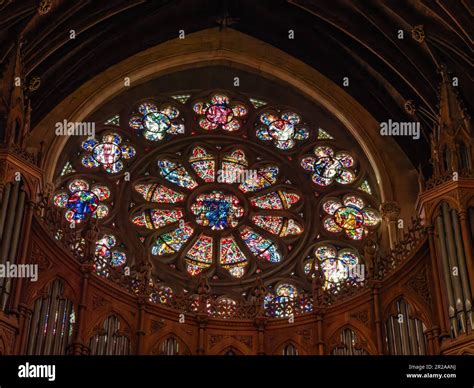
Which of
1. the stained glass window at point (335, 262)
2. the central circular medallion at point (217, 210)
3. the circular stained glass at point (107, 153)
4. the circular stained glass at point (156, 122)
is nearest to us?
the stained glass window at point (335, 262)

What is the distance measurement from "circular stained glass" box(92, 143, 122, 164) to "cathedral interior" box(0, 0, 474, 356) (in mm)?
58

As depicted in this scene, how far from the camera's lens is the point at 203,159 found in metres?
24.7

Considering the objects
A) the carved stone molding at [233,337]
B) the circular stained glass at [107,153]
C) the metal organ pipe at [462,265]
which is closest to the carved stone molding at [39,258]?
the carved stone molding at [233,337]

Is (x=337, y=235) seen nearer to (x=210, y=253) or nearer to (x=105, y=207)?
(x=210, y=253)

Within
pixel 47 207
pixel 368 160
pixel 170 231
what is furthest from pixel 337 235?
pixel 47 207

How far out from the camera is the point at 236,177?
2434 centimetres

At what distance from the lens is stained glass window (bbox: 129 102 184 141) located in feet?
81.4

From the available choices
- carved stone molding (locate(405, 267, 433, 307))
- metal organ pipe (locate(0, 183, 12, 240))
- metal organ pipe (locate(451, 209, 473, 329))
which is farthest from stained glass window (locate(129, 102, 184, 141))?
metal organ pipe (locate(451, 209, 473, 329))

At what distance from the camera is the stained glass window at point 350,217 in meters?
23.0

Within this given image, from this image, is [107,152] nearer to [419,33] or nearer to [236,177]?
[236,177]

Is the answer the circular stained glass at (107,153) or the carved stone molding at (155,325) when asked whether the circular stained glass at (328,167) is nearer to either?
the circular stained glass at (107,153)

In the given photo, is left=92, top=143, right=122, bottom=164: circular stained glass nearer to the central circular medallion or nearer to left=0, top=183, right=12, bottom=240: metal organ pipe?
the central circular medallion

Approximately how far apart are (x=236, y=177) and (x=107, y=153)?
10.6 feet

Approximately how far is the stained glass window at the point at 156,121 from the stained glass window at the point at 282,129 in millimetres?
2151
